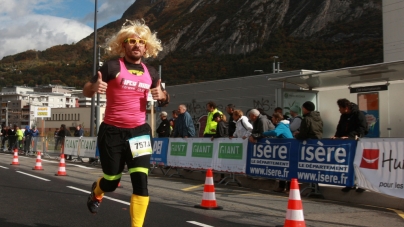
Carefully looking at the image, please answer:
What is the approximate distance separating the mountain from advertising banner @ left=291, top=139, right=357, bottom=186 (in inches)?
1869

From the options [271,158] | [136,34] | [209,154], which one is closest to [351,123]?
[271,158]


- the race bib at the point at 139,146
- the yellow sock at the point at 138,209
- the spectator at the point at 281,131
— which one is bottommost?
the yellow sock at the point at 138,209

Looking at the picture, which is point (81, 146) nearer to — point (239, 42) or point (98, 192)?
point (98, 192)

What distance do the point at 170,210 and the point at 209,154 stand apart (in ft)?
18.4

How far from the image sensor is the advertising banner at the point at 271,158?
1107 cm

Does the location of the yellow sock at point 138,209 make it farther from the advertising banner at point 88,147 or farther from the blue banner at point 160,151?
the advertising banner at point 88,147

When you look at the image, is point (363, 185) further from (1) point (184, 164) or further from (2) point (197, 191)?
(1) point (184, 164)

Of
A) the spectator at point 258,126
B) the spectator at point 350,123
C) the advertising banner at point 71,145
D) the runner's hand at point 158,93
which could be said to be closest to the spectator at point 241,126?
the spectator at point 258,126

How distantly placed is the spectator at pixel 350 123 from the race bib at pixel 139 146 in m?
6.07

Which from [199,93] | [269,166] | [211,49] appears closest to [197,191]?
[269,166]

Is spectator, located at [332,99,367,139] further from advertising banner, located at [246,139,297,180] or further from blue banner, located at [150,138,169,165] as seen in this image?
blue banner, located at [150,138,169,165]

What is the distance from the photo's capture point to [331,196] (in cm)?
1048

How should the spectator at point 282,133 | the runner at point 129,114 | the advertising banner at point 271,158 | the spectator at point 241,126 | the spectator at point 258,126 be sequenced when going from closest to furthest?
the runner at point 129,114, the advertising banner at point 271,158, the spectator at point 282,133, the spectator at point 258,126, the spectator at point 241,126

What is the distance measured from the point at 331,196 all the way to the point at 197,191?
2.83 meters
